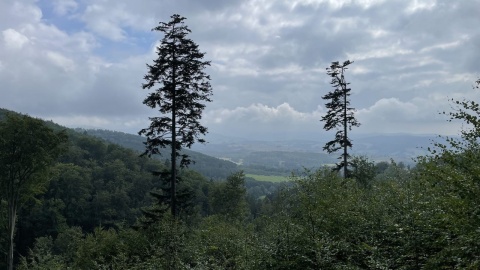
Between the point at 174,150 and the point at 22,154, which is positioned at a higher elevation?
the point at 174,150

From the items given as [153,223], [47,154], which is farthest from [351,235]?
[47,154]

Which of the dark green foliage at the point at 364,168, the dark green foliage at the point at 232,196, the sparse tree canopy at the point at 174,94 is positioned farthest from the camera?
the dark green foliage at the point at 232,196

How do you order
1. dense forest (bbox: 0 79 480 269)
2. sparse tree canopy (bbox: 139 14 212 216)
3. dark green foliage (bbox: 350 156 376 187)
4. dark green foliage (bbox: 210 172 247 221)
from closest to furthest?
dense forest (bbox: 0 79 480 269), sparse tree canopy (bbox: 139 14 212 216), dark green foliage (bbox: 350 156 376 187), dark green foliage (bbox: 210 172 247 221)

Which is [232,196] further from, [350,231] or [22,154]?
[350,231]

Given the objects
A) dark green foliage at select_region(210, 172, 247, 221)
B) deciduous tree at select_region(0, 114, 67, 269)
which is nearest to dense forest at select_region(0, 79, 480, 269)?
deciduous tree at select_region(0, 114, 67, 269)

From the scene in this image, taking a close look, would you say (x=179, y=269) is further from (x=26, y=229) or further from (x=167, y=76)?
(x=26, y=229)

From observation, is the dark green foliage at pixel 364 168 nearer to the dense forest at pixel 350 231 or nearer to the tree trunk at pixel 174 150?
the dense forest at pixel 350 231

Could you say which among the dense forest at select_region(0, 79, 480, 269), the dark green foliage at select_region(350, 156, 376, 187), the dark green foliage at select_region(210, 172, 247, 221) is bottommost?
the dark green foliage at select_region(210, 172, 247, 221)

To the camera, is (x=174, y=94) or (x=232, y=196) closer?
(x=174, y=94)

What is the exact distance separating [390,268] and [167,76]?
1651 centimetres

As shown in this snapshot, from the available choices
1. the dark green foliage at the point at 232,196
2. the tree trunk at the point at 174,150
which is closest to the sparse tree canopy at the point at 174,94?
the tree trunk at the point at 174,150

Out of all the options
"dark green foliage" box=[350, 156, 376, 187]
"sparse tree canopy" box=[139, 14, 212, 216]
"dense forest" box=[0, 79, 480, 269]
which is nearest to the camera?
"dense forest" box=[0, 79, 480, 269]

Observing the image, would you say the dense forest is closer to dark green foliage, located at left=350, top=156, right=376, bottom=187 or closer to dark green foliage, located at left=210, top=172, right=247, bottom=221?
dark green foliage, located at left=350, top=156, right=376, bottom=187

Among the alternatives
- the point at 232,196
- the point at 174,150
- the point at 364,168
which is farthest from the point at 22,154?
the point at 232,196
